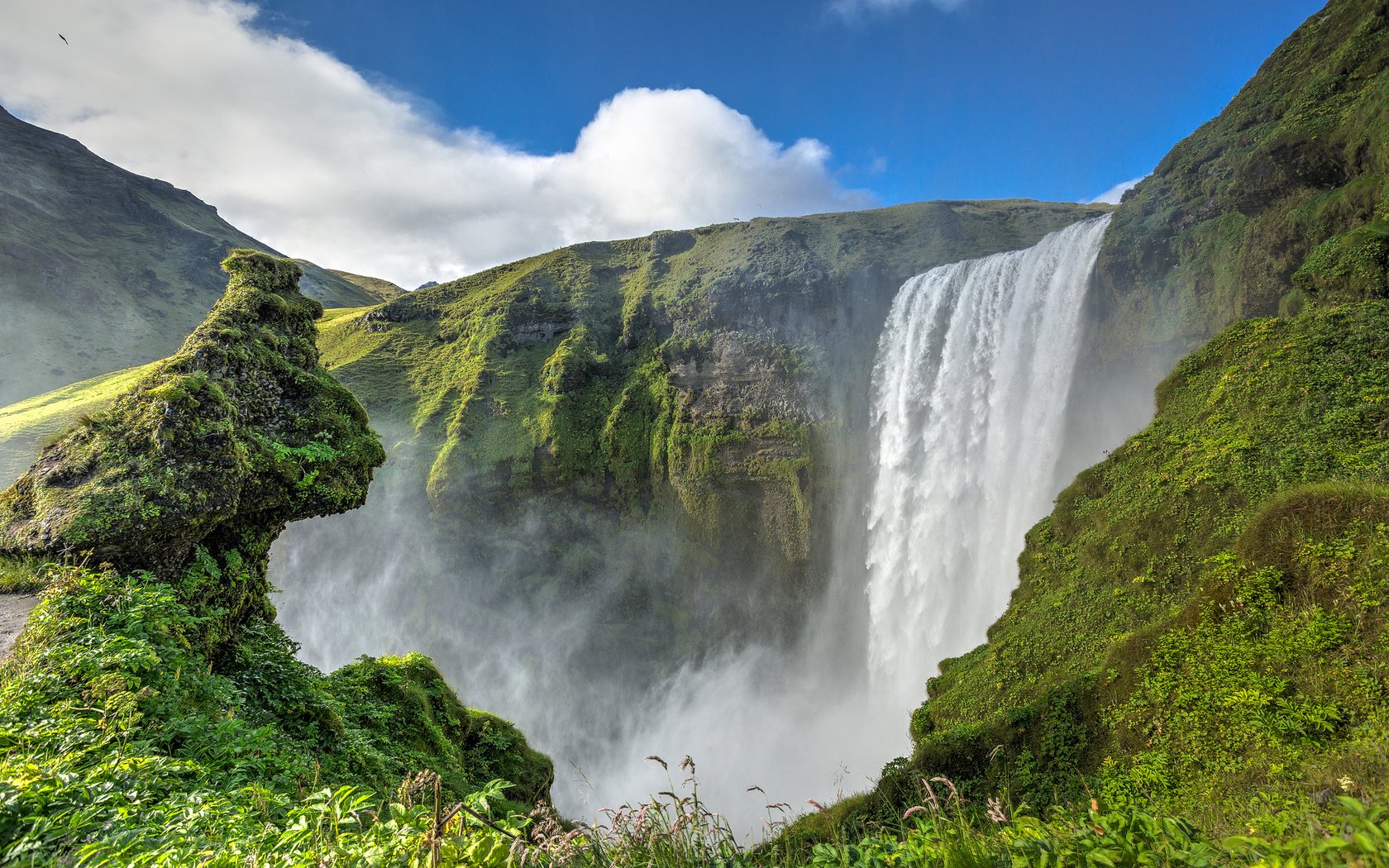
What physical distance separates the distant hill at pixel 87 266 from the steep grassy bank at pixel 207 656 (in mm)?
70550

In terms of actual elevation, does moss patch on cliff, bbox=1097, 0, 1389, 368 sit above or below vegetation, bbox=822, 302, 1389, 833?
above

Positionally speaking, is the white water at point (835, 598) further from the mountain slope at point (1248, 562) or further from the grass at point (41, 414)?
the grass at point (41, 414)

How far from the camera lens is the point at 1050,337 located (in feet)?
85.8

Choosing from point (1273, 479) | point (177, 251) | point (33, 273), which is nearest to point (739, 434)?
point (1273, 479)

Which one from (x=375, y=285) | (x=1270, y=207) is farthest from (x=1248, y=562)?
(x=375, y=285)

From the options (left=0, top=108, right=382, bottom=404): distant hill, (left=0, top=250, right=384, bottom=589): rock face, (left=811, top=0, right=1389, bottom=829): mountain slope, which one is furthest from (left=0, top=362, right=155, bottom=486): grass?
(left=811, top=0, right=1389, bottom=829): mountain slope

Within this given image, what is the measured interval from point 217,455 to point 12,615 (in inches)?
103

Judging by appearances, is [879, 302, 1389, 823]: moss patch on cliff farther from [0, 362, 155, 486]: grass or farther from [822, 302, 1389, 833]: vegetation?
[0, 362, 155, 486]: grass

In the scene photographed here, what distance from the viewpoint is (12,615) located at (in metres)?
5.69

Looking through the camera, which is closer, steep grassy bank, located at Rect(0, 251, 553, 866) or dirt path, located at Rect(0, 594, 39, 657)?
steep grassy bank, located at Rect(0, 251, 553, 866)

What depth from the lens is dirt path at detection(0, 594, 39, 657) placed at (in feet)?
17.1

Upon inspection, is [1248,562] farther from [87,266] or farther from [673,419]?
[87,266]

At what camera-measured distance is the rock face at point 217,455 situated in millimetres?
6594

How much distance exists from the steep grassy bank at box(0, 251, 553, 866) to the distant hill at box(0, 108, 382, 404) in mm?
70550
